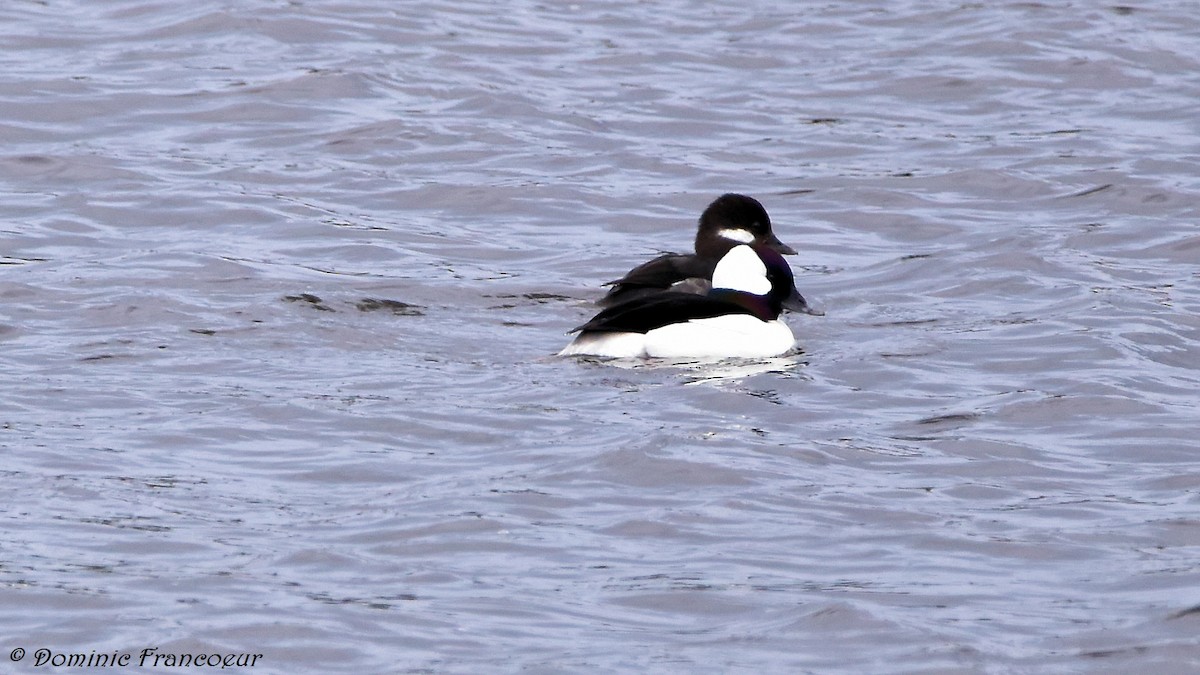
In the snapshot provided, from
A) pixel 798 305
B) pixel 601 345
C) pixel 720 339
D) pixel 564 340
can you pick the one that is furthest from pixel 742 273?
pixel 601 345

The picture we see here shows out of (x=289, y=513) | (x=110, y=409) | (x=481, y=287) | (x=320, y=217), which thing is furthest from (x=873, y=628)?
(x=320, y=217)

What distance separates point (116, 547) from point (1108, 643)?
3061mm

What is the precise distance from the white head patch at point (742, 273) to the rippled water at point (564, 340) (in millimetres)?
394

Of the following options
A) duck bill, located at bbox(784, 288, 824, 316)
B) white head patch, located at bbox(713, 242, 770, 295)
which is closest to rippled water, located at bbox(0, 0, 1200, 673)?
duck bill, located at bbox(784, 288, 824, 316)

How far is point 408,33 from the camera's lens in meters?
16.8

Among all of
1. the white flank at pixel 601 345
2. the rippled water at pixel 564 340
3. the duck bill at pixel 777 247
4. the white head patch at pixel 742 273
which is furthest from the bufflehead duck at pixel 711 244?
the white flank at pixel 601 345

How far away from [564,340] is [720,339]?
2.82 feet

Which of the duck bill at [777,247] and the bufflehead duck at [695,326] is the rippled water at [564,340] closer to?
the bufflehead duck at [695,326]

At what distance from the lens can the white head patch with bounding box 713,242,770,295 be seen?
32.3ft

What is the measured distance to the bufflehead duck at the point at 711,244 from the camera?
10.0 m

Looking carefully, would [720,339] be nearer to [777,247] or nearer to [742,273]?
[742,273]

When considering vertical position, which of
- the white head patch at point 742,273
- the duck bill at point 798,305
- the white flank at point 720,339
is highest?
the white head patch at point 742,273

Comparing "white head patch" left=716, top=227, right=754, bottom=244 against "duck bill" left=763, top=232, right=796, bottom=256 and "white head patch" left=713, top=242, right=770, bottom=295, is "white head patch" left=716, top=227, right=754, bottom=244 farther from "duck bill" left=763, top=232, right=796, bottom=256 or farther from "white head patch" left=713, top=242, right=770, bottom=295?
"white head patch" left=713, top=242, right=770, bottom=295

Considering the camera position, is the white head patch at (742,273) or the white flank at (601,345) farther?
the white head patch at (742,273)
